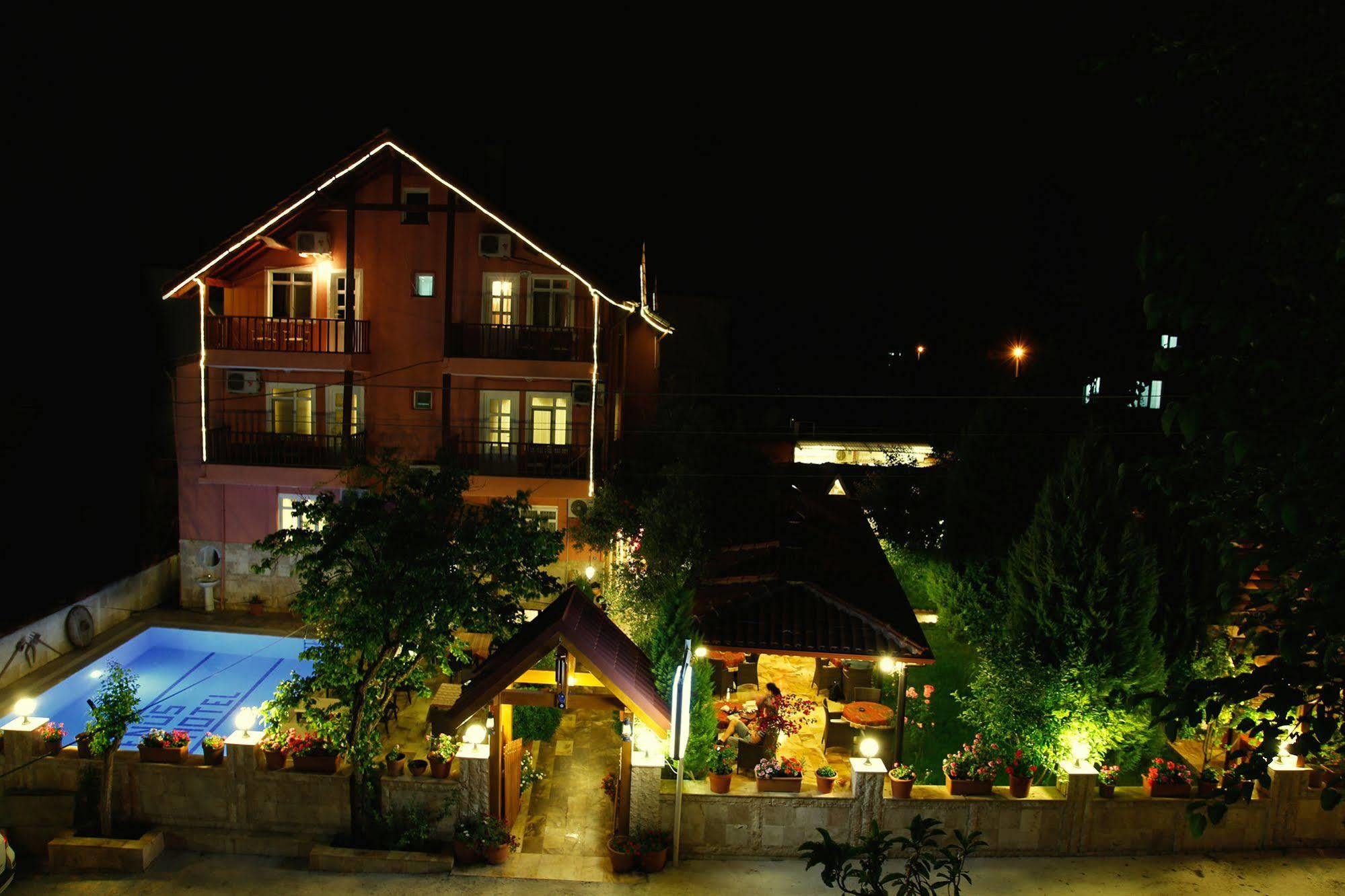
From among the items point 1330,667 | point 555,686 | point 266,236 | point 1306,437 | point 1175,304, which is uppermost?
point 266,236

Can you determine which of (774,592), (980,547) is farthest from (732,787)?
(980,547)

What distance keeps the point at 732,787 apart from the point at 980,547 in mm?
10515

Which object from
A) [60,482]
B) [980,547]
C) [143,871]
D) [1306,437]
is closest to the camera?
[1306,437]

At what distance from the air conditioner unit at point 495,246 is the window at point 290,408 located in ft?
18.5

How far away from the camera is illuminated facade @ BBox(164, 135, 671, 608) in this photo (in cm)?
1945

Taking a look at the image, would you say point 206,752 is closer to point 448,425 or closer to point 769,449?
point 448,425

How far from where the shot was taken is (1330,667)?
4613mm

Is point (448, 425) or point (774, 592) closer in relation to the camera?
point (774, 592)

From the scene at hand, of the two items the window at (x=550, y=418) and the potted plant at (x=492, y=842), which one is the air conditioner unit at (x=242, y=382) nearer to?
the window at (x=550, y=418)

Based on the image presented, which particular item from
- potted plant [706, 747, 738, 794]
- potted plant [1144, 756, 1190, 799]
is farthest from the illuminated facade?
potted plant [1144, 756, 1190, 799]

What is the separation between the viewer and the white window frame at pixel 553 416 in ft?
66.9

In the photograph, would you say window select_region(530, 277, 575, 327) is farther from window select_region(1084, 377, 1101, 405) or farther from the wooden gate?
window select_region(1084, 377, 1101, 405)

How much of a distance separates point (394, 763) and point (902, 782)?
22.3ft

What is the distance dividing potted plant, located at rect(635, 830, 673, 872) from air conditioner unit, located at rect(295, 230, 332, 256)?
16155 millimetres
